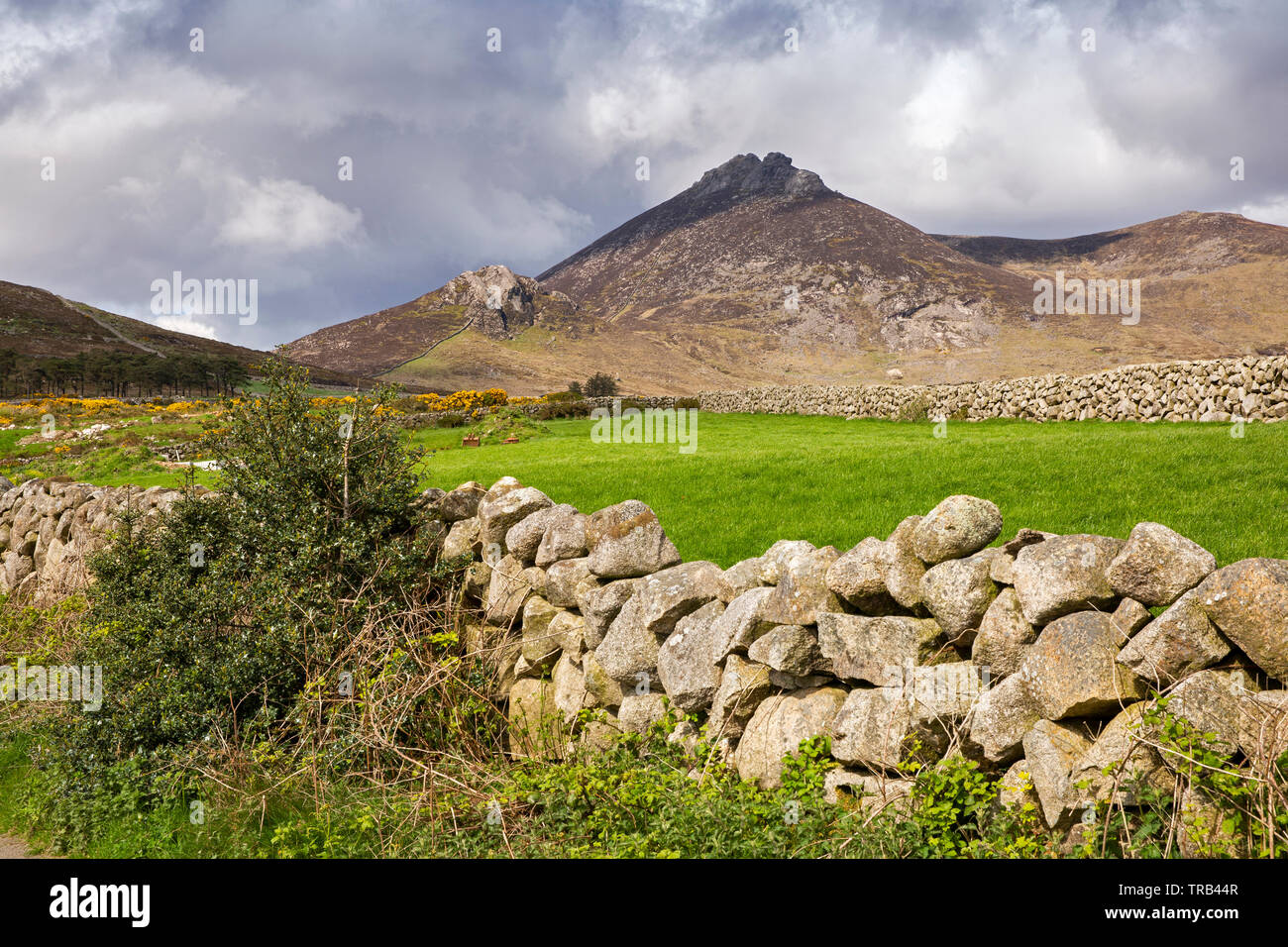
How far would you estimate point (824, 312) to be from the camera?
502 feet

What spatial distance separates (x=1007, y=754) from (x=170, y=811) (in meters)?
5.89

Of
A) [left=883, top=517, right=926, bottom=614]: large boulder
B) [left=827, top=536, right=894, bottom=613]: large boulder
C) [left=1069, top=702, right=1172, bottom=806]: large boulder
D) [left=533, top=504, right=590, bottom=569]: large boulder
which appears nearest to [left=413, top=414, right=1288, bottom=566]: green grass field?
[left=533, top=504, right=590, bottom=569]: large boulder

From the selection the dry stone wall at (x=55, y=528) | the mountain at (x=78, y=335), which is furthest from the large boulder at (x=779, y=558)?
the mountain at (x=78, y=335)

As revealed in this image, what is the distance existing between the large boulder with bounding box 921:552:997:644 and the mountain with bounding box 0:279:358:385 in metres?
96.2

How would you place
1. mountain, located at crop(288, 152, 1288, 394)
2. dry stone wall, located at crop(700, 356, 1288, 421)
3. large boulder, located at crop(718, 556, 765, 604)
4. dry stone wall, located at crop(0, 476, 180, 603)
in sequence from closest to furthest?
large boulder, located at crop(718, 556, 765, 604), dry stone wall, located at crop(0, 476, 180, 603), dry stone wall, located at crop(700, 356, 1288, 421), mountain, located at crop(288, 152, 1288, 394)

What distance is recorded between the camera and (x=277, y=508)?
283 inches

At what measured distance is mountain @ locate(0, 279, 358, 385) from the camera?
100 metres

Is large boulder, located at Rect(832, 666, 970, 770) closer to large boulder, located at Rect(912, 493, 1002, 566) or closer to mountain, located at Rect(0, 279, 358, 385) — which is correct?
large boulder, located at Rect(912, 493, 1002, 566)

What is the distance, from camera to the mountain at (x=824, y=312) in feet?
394

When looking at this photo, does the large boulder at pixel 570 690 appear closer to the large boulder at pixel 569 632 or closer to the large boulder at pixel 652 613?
the large boulder at pixel 569 632

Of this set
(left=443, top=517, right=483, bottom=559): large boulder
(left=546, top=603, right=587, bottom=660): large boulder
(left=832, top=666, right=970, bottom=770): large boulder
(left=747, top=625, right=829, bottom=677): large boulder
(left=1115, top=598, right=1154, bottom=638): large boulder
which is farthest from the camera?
(left=443, top=517, right=483, bottom=559): large boulder

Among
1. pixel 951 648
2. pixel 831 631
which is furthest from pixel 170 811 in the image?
pixel 951 648

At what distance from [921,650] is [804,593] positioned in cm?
80

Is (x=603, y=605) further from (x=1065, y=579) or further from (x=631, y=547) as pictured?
(x=1065, y=579)
